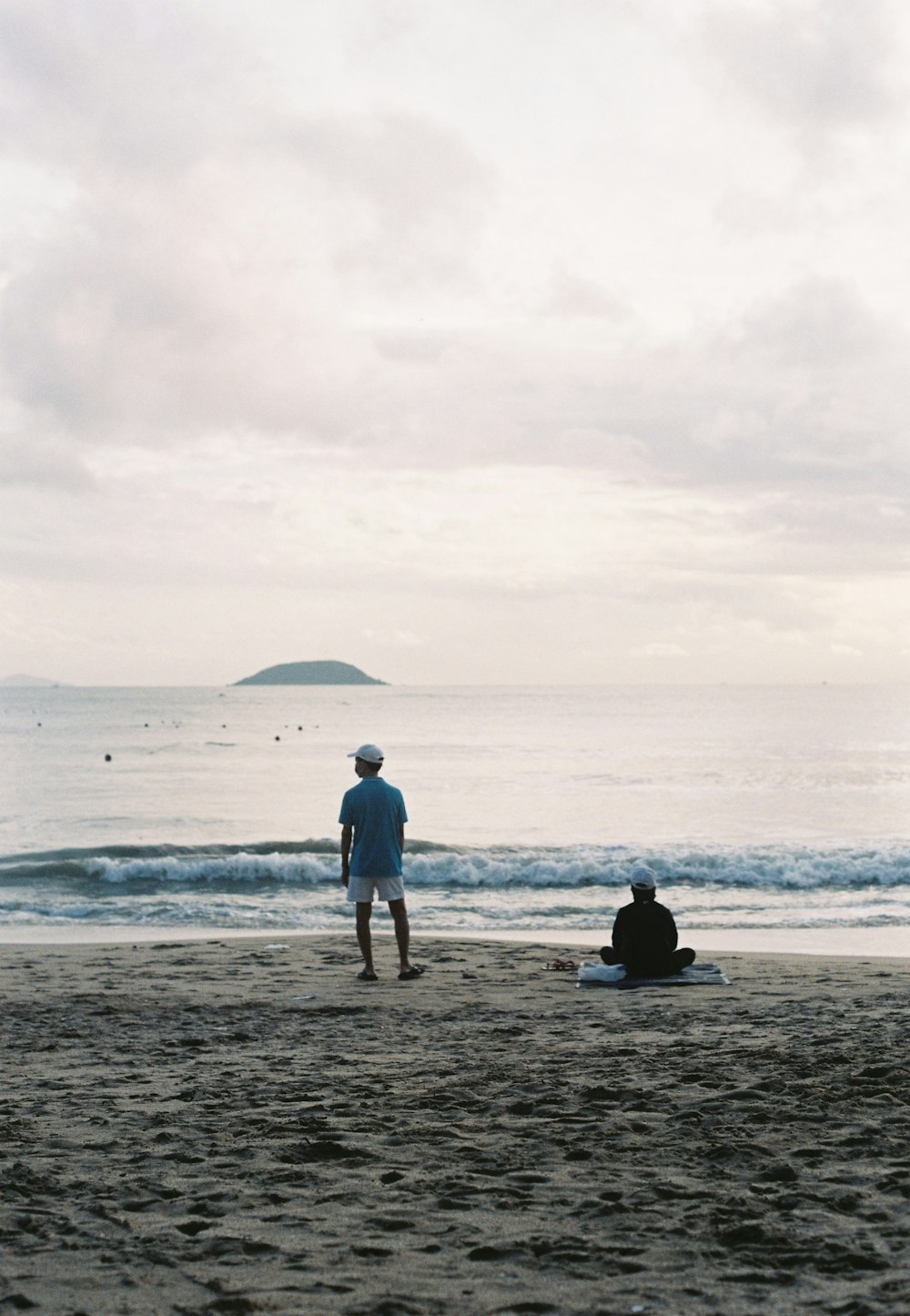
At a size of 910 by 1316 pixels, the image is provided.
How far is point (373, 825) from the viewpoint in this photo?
34.3 feet

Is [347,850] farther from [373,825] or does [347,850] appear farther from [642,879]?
[642,879]

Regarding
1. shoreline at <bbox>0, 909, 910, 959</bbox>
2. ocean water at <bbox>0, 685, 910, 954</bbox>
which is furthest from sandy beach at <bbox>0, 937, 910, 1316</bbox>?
ocean water at <bbox>0, 685, 910, 954</bbox>

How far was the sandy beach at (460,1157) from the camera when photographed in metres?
3.69

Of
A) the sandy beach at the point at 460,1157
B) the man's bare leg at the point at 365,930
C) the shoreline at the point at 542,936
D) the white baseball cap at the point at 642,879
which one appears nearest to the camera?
the sandy beach at the point at 460,1157

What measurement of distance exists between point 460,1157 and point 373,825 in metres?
5.51

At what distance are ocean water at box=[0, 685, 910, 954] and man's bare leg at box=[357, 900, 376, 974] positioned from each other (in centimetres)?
560

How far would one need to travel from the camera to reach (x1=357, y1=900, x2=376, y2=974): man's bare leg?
34.7 feet

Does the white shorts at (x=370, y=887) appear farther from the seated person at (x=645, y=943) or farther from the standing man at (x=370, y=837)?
the seated person at (x=645, y=943)

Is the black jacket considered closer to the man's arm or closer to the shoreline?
the man's arm

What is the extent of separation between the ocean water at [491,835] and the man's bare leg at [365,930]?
5.60 m

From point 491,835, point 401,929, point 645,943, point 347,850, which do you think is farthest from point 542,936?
Answer: point 491,835

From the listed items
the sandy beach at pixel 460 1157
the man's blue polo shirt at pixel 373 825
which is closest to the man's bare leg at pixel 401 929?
the man's blue polo shirt at pixel 373 825

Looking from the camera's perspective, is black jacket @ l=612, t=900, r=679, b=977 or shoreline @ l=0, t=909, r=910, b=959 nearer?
black jacket @ l=612, t=900, r=679, b=977

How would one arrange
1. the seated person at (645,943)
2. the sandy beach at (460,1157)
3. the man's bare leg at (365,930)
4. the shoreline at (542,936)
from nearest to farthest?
1. the sandy beach at (460,1157)
2. the seated person at (645,943)
3. the man's bare leg at (365,930)
4. the shoreline at (542,936)
